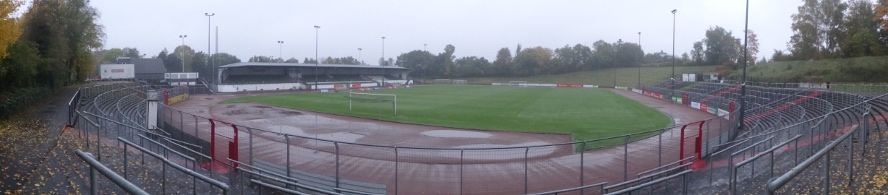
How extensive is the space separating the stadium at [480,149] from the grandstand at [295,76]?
1539 inches

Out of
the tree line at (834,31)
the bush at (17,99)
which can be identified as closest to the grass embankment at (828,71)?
the tree line at (834,31)

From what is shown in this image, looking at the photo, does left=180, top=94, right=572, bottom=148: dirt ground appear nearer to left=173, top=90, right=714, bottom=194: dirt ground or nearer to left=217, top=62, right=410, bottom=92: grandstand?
left=173, top=90, right=714, bottom=194: dirt ground

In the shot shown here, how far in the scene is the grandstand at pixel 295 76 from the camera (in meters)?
83.4

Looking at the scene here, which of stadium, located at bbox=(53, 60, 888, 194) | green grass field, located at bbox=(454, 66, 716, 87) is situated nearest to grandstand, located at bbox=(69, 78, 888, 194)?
stadium, located at bbox=(53, 60, 888, 194)

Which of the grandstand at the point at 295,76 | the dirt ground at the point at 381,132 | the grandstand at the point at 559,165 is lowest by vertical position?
the dirt ground at the point at 381,132

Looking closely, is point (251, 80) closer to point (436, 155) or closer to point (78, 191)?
point (436, 155)

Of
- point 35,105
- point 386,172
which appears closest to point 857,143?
point 386,172

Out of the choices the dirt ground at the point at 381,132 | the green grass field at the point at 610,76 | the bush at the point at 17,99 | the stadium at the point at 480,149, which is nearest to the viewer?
the stadium at the point at 480,149

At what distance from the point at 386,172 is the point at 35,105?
903 inches

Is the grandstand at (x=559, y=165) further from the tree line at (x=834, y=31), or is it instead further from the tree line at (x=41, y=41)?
the tree line at (x=834, y=31)

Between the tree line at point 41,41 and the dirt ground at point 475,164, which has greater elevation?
the tree line at point 41,41

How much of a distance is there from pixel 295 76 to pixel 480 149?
3433 inches

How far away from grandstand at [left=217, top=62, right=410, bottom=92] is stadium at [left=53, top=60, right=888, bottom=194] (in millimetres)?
39100

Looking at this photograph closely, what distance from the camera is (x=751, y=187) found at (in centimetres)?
1072
